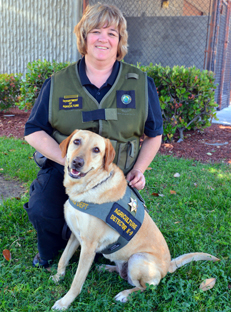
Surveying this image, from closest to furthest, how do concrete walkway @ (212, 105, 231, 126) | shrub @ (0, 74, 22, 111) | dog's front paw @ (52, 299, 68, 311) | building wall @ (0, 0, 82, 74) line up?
dog's front paw @ (52, 299, 68, 311), shrub @ (0, 74, 22, 111), building wall @ (0, 0, 82, 74), concrete walkway @ (212, 105, 231, 126)

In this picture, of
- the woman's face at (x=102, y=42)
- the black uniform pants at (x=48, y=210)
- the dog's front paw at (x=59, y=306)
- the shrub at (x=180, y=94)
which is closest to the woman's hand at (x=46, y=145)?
the black uniform pants at (x=48, y=210)

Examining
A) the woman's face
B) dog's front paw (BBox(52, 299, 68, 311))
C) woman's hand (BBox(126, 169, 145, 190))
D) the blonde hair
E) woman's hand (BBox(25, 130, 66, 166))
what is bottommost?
dog's front paw (BBox(52, 299, 68, 311))

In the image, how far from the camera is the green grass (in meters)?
2.12

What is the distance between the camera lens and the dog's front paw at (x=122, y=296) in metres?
2.15

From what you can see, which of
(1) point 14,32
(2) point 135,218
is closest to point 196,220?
(2) point 135,218

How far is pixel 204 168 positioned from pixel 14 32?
25.4 feet

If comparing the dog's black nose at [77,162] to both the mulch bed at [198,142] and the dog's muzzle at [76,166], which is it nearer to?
the dog's muzzle at [76,166]

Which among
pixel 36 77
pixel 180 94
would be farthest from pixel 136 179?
pixel 36 77

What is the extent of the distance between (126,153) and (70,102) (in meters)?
0.67

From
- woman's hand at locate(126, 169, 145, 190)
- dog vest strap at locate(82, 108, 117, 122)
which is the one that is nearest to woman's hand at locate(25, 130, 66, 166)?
dog vest strap at locate(82, 108, 117, 122)

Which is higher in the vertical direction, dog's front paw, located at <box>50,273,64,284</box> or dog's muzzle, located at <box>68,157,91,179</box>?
dog's muzzle, located at <box>68,157,91,179</box>

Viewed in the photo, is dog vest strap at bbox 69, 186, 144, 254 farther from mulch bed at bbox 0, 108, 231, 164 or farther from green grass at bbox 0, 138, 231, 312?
mulch bed at bbox 0, 108, 231, 164

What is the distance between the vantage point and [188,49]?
8.59 m

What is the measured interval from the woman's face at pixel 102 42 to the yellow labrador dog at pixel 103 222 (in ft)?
2.45
